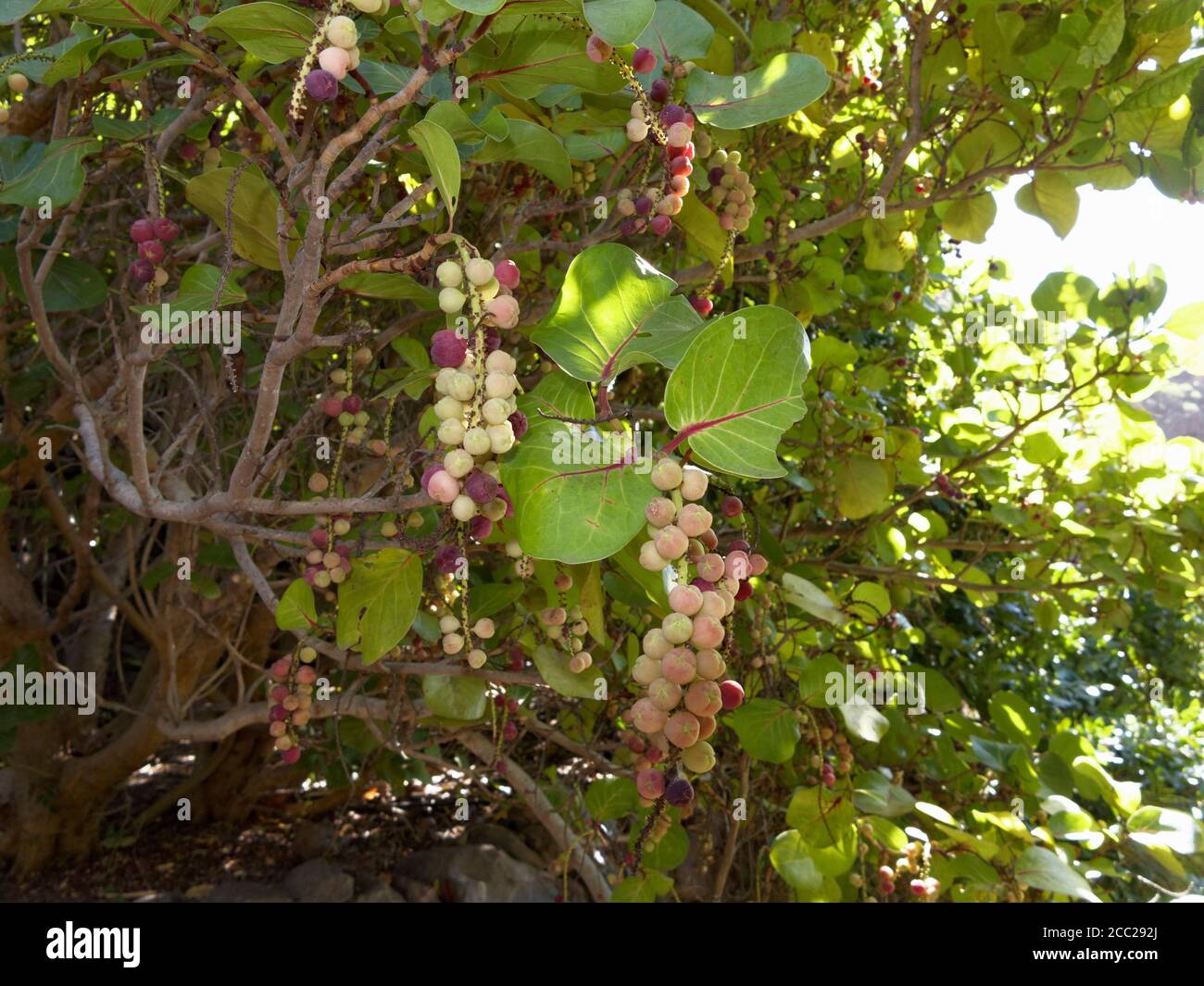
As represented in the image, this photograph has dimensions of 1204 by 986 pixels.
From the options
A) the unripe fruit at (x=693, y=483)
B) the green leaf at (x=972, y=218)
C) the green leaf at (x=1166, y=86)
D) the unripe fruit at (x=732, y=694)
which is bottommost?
the unripe fruit at (x=732, y=694)

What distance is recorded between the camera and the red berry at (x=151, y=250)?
104 centimetres

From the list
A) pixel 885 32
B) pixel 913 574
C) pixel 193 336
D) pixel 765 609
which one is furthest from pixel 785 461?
pixel 193 336

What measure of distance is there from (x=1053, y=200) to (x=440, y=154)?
148 centimetres

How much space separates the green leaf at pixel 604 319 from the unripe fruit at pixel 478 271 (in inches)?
2.5

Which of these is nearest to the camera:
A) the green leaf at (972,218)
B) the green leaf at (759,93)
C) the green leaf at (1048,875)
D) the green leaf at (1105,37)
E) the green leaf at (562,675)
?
the green leaf at (759,93)

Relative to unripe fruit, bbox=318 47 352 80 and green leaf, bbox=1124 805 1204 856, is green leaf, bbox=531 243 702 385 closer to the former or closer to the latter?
unripe fruit, bbox=318 47 352 80

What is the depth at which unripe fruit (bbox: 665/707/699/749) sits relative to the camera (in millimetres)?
647

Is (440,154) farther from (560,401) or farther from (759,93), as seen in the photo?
Answer: (759,93)

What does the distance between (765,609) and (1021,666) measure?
117 inches

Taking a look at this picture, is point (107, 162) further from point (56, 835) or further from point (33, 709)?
point (56, 835)

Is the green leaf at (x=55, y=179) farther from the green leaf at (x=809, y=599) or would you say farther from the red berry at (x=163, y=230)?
the green leaf at (x=809, y=599)

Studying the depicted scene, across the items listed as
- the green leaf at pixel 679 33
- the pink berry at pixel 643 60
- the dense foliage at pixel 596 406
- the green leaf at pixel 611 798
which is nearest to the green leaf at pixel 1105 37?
the dense foliage at pixel 596 406

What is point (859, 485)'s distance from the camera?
1.95 metres

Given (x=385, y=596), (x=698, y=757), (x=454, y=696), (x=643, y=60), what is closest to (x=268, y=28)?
(x=643, y=60)
